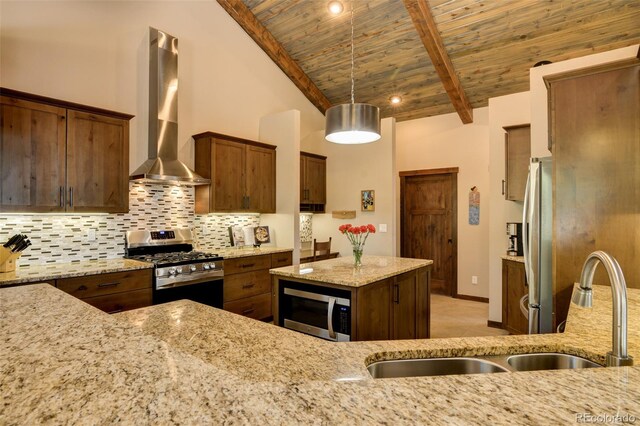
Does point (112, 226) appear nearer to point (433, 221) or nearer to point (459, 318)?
point (459, 318)

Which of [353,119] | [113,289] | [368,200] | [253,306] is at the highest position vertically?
[353,119]

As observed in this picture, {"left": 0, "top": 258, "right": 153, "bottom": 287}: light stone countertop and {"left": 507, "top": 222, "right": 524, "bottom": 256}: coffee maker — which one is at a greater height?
{"left": 507, "top": 222, "right": 524, "bottom": 256}: coffee maker

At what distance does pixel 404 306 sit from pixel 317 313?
0.89 meters

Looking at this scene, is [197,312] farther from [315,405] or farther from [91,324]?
[315,405]

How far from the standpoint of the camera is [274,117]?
505 cm

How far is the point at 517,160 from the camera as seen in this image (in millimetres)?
3986

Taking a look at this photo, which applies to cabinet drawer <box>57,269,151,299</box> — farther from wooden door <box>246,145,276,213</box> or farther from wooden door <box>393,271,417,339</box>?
wooden door <box>393,271,417,339</box>

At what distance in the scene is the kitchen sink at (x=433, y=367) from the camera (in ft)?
3.78

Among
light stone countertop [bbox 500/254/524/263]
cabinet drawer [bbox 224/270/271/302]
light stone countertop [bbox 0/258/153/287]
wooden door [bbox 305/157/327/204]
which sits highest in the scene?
wooden door [bbox 305/157/327/204]

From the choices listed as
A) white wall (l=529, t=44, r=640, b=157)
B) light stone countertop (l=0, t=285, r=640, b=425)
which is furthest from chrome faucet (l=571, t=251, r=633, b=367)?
white wall (l=529, t=44, r=640, b=157)

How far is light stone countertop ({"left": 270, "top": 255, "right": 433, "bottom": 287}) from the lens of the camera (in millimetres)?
2447

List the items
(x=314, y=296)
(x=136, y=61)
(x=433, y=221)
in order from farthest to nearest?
(x=433, y=221) < (x=136, y=61) < (x=314, y=296)

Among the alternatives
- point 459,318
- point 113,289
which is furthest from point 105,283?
point 459,318

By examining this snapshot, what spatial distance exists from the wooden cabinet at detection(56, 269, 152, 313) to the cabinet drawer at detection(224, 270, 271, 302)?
911mm
